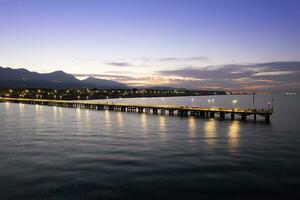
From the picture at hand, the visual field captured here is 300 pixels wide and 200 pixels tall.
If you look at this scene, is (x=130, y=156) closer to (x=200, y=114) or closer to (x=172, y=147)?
(x=172, y=147)

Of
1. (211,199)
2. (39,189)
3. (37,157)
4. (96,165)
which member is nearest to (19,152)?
(37,157)

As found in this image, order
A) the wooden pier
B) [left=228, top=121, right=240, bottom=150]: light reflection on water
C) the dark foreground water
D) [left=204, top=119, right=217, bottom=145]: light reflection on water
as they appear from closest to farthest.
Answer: the dark foreground water
[left=228, top=121, right=240, bottom=150]: light reflection on water
[left=204, top=119, right=217, bottom=145]: light reflection on water
the wooden pier

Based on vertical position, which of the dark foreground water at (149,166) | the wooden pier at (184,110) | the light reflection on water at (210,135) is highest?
the wooden pier at (184,110)

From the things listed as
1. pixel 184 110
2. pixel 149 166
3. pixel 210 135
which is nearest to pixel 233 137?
pixel 210 135

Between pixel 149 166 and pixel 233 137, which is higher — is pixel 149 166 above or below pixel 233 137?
below

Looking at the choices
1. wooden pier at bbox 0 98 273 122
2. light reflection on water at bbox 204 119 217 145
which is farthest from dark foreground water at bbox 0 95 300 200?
wooden pier at bbox 0 98 273 122

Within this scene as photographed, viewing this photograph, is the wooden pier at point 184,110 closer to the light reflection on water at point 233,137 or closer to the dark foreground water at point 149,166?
the light reflection on water at point 233,137

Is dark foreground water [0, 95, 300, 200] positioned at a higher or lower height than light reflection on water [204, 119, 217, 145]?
lower

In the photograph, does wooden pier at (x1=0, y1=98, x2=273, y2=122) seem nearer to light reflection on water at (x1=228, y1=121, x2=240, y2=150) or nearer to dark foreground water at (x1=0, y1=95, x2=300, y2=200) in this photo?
light reflection on water at (x1=228, y1=121, x2=240, y2=150)

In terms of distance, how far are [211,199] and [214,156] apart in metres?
15.8

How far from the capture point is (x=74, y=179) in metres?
31.7

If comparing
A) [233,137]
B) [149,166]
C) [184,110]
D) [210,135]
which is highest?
[184,110]

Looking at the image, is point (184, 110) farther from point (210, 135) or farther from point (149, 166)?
point (149, 166)

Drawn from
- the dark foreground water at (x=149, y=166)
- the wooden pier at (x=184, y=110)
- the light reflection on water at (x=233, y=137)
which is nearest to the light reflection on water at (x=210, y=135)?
the dark foreground water at (x=149, y=166)
